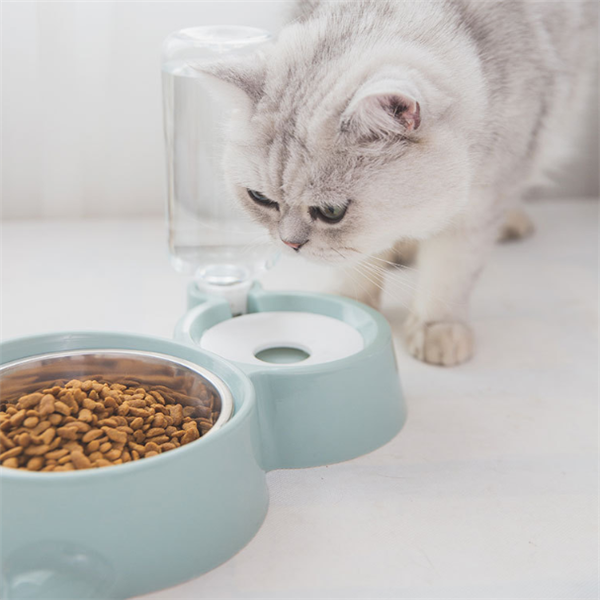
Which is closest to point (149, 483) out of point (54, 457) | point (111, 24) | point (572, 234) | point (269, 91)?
point (54, 457)

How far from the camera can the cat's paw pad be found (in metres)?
1.92

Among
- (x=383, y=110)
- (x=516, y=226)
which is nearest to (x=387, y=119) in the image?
(x=383, y=110)

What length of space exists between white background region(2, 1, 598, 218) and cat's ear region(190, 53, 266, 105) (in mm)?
459

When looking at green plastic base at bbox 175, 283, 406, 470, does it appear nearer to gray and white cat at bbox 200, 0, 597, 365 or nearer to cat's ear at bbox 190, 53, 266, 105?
gray and white cat at bbox 200, 0, 597, 365

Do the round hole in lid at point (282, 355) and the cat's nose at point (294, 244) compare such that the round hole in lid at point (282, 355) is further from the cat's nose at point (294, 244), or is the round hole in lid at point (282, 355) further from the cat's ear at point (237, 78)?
the cat's ear at point (237, 78)

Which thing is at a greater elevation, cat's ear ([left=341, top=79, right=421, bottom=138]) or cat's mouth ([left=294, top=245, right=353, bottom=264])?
cat's ear ([left=341, top=79, right=421, bottom=138])

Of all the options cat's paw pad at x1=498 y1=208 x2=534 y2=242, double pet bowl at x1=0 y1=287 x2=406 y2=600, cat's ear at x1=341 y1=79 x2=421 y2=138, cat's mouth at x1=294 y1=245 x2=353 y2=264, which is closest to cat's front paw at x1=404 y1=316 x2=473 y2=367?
double pet bowl at x1=0 y1=287 x2=406 y2=600

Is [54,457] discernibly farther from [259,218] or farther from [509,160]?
[509,160]

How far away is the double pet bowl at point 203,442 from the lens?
0.74m

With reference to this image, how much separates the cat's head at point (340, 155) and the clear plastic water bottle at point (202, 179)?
0.17 metres

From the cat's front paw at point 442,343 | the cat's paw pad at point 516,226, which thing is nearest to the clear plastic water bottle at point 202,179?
the cat's front paw at point 442,343

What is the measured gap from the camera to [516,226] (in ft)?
6.33

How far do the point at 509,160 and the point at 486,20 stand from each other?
0.74 feet

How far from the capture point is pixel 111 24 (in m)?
1.69
